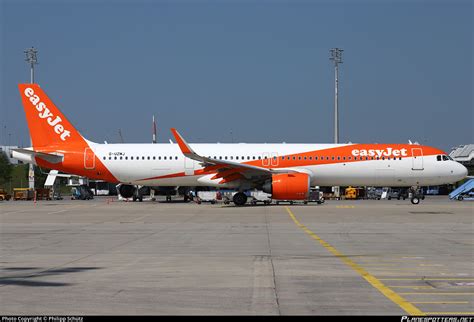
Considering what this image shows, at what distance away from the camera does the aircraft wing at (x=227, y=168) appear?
3822 cm

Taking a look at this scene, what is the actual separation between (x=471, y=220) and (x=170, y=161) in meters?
20.5

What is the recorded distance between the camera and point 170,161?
42.2 meters

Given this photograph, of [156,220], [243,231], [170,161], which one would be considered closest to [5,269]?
[243,231]

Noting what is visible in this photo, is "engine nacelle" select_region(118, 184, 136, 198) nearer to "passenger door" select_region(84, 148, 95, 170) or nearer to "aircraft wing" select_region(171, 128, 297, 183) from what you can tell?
"passenger door" select_region(84, 148, 95, 170)

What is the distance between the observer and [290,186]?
125ft

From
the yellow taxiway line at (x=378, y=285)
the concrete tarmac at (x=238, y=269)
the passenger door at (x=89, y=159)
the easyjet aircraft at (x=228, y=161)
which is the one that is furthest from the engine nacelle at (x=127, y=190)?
the yellow taxiway line at (x=378, y=285)

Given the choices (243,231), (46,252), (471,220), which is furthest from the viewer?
(471,220)

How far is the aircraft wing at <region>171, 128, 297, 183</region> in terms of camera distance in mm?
38219

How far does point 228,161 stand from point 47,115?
1238cm

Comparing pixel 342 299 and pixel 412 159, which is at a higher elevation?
pixel 412 159

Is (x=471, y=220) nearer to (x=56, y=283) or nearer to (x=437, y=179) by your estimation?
(x=437, y=179)

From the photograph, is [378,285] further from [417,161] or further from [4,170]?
[4,170]

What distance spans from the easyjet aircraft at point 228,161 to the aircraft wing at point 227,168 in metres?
0.06

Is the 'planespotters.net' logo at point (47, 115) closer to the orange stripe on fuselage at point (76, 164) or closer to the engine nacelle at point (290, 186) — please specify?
the orange stripe on fuselage at point (76, 164)
